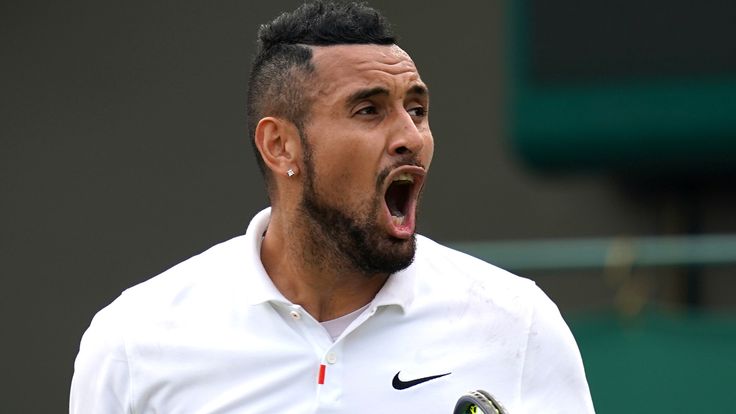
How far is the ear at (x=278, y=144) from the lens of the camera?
11.8 feet

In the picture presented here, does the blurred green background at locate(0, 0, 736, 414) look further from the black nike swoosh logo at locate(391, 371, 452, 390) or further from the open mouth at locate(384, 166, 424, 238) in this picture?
the black nike swoosh logo at locate(391, 371, 452, 390)

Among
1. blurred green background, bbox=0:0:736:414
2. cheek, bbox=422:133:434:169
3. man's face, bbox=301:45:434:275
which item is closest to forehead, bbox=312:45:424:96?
man's face, bbox=301:45:434:275

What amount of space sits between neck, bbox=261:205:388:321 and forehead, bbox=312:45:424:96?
0.31 metres

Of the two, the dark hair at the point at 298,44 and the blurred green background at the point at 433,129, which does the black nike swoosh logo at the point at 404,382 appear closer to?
the dark hair at the point at 298,44

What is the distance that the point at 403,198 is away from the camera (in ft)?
11.9

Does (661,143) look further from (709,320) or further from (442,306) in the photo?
(442,306)

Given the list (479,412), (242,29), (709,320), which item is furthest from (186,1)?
(479,412)

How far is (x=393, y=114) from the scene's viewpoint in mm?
3494

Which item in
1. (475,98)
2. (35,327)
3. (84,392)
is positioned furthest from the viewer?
(35,327)

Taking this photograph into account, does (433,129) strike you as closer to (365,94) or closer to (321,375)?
(365,94)

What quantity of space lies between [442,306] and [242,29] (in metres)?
5.95

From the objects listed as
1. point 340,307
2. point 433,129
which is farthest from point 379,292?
point 433,129

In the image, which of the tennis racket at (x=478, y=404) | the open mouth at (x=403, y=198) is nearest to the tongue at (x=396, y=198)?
the open mouth at (x=403, y=198)

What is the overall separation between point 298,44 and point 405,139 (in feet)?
1.14
